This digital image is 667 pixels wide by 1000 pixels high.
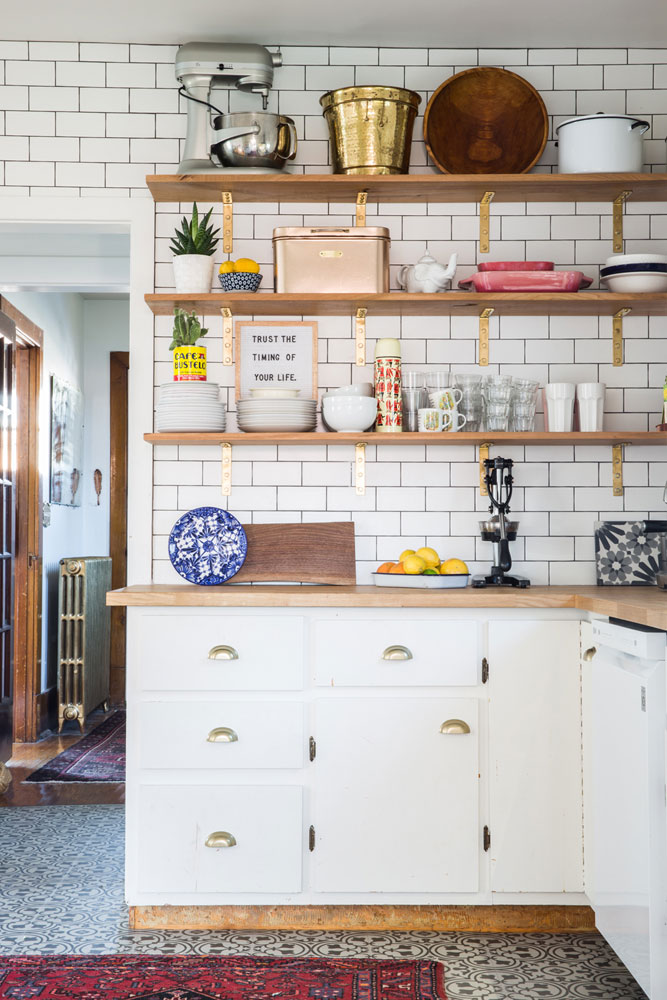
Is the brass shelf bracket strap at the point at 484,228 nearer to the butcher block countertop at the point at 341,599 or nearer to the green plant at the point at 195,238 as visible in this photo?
the green plant at the point at 195,238

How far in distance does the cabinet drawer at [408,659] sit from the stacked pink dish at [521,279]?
1133 millimetres

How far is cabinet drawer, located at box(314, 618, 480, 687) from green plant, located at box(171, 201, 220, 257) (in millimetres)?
1362

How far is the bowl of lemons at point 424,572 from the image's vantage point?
9.71ft

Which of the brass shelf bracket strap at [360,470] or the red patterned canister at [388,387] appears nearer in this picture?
the red patterned canister at [388,387]

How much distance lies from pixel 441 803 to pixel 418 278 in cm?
165

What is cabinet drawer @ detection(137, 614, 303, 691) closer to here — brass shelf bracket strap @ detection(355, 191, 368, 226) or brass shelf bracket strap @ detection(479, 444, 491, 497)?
brass shelf bracket strap @ detection(479, 444, 491, 497)

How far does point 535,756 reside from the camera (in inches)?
108

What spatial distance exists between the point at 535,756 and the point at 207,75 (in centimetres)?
242

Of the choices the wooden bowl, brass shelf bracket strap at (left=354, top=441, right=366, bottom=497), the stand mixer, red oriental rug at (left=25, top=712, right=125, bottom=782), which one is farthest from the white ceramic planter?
red oriental rug at (left=25, top=712, right=125, bottom=782)

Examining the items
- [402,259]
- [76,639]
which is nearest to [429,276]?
[402,259]

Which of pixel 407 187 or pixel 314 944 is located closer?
pixel 314 944

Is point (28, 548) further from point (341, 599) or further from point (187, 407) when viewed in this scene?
point (341, 599)

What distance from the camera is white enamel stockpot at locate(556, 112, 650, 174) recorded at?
3158 millimetres

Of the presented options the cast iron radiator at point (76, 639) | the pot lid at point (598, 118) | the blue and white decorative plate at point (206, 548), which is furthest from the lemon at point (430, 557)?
the cast iron radiator at point (76, 639)
